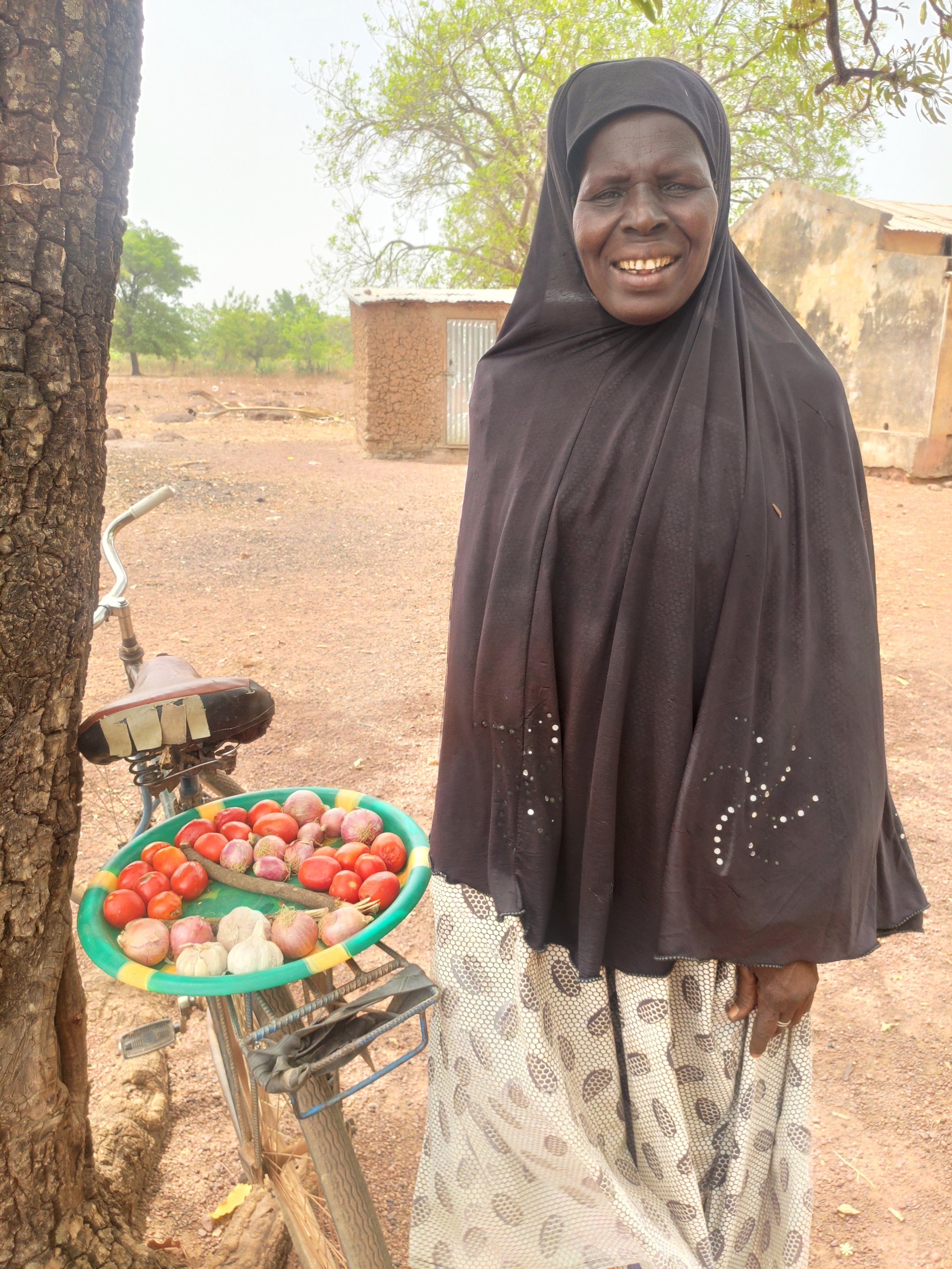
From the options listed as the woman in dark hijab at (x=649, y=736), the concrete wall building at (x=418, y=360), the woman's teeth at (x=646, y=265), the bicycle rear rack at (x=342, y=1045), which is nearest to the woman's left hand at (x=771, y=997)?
the woman in dark hijab at (x=649, y=736)

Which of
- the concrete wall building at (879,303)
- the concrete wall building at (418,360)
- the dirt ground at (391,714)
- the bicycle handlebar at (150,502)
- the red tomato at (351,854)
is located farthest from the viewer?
the concrete wall building at (418,360)

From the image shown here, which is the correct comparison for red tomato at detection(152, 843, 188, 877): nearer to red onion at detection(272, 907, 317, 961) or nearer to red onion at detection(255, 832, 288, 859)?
red onion at detection(255, 832, 288, 859)

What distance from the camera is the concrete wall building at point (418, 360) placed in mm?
12109

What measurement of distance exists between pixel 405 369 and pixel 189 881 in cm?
1153

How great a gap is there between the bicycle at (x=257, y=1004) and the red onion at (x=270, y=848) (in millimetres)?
188

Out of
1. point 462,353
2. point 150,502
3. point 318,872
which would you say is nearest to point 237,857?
point 318,872

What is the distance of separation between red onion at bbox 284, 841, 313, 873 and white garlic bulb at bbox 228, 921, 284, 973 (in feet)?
0.84

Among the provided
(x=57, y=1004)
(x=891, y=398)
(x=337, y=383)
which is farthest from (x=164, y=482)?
(x=337, y=383)

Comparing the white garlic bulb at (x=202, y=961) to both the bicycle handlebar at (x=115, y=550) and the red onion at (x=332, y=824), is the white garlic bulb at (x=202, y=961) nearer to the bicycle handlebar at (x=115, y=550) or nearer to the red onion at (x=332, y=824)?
the red onion at (x=332, y=824)

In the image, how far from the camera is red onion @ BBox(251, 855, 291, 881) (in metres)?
1.58

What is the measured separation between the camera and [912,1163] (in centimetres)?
218

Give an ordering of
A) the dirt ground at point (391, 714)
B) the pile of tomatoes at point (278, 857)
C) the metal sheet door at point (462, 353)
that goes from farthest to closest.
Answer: the metal sheet door at point (462, 353) < the dirt ground at point (391, 714) < the pile of tomatoes at point (278, 857)

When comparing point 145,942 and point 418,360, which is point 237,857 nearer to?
point 145,942

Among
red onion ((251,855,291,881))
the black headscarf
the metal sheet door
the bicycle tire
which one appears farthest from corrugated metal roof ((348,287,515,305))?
red onion ((251,855,291,881))
